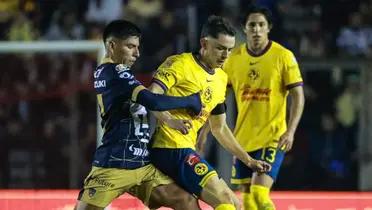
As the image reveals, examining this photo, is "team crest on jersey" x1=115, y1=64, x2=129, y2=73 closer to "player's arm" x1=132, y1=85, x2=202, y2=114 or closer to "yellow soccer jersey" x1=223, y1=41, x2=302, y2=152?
"player's arm" x1=132, y1=85, x2=202, y2=114

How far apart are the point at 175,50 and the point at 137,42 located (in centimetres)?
695

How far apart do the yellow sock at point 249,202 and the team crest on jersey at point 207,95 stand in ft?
4.75

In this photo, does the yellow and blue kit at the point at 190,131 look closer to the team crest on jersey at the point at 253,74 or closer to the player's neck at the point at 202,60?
the player's neck at the point at 202,60

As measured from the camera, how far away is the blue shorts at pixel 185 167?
6984 millimetres

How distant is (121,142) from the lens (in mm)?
6934

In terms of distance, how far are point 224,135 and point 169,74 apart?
780 millimetres

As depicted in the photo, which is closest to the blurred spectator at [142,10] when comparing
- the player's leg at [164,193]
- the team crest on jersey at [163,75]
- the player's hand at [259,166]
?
the player's hand at [259,166]

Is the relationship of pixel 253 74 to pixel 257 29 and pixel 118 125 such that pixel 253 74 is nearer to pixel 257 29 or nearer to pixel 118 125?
pixel 257 29

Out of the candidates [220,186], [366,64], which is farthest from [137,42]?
[366,64]

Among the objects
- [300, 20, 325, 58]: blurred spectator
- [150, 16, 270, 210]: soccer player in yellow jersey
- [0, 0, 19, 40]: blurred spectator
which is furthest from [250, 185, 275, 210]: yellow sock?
[0, 0, 19, 40]: blurred spectator

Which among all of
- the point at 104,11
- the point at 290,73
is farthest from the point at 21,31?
the point at 290,73

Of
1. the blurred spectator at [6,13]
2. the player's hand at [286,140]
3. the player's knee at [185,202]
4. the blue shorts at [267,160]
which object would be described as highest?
the blurred spectator at [6,13]

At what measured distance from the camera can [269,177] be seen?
8.48 m

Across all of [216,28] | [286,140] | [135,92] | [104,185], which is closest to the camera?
[135,92]
